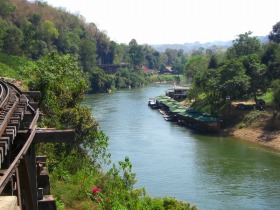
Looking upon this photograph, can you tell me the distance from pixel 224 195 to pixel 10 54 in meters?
52.0

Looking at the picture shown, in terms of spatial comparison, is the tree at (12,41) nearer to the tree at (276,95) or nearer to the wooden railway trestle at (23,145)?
the tree at (276,95)

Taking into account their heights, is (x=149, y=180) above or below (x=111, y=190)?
below

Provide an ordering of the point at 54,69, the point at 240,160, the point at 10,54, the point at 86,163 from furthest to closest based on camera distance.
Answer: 1. the point at 10,54
2. the point at 240,160
3. the point at 54,69
4. the point at 86,163

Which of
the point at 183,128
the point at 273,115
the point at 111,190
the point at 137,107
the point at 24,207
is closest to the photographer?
the point at 24,207

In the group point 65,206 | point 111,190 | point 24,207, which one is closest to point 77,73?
point 111,190

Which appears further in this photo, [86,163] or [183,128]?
[183,128]

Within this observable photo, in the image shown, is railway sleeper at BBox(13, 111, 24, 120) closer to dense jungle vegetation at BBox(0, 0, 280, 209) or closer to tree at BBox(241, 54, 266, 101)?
dense jungle vegetation at BBox(0, 0, 280, 209)

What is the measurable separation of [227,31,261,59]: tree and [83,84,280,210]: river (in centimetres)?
2072

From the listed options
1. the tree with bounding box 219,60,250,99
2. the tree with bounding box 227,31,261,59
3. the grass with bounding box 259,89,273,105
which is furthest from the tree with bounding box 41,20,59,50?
the grass with bounding box 259,89,273,105

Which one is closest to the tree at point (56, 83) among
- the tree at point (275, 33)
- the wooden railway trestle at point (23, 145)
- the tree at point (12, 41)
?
the wooden railway trestle at point (23, 145)

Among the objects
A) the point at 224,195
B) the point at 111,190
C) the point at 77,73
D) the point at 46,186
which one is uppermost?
the point at 77,73

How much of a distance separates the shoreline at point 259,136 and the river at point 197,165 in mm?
1001

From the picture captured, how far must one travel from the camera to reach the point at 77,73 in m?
22.8

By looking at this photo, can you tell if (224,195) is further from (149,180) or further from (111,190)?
(111,190)
